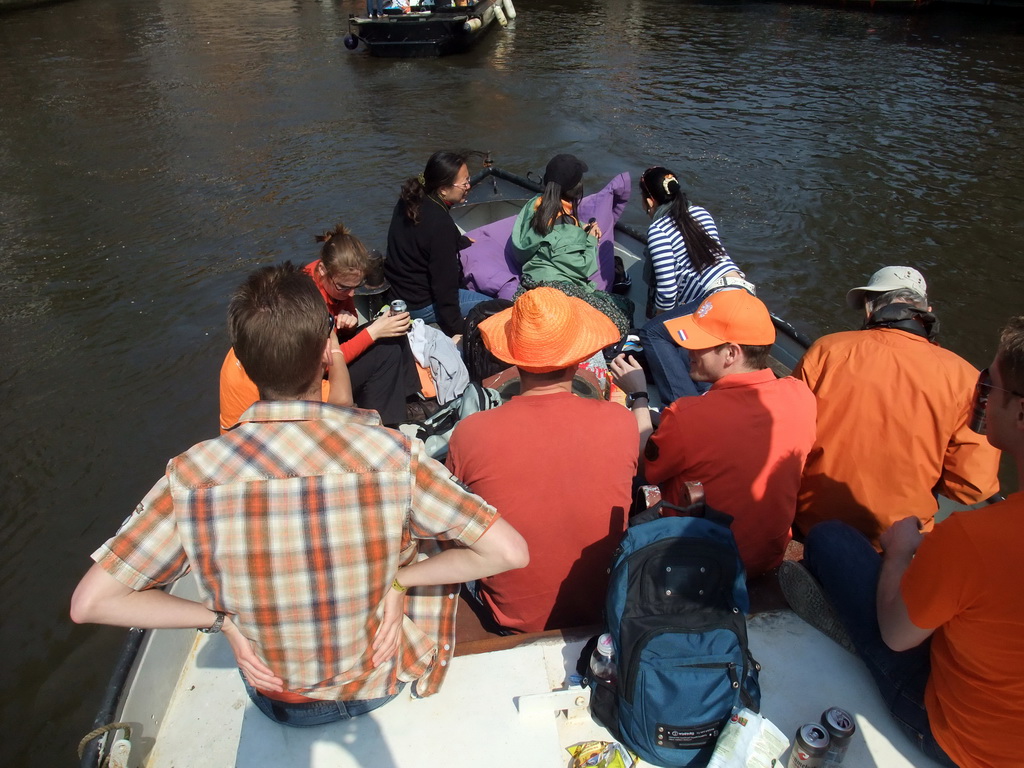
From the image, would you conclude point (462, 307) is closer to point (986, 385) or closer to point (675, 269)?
point (675, 269)

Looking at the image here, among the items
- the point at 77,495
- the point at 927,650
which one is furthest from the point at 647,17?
the point at 927,650

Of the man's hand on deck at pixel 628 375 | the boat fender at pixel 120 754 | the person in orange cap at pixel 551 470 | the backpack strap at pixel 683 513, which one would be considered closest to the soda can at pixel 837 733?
the backpack strap at pixel 683 513

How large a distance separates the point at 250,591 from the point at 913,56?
1934 centimetres

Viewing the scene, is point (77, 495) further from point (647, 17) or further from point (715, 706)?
point (647, 17)

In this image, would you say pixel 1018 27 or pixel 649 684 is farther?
pixel 1018 27

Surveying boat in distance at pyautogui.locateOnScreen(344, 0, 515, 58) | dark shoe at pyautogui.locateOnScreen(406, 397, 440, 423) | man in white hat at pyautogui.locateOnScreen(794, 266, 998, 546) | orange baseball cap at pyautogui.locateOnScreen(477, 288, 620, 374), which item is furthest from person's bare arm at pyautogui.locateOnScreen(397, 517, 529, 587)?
boat in distance at pyautogui.locateOnScreen(344, 0, 515, 58)

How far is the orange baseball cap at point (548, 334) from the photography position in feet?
7.28

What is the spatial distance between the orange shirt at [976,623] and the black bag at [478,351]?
257 centimetres

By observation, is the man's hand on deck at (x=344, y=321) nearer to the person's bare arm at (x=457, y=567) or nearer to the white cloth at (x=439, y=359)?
the white cloth at (x=439, y=359)

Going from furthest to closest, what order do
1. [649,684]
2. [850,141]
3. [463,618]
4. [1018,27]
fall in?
[1018,27]
[850,141]
[463,618]
[649,684]

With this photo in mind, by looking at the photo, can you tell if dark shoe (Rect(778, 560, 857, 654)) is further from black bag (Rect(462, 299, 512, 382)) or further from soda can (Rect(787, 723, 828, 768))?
black bag (Rect(462, 299, 512, 382))

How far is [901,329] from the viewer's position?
2619 mm

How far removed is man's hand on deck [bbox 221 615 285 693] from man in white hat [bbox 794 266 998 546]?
1.94 meters

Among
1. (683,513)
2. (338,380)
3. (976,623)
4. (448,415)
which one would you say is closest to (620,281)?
(448,415)
